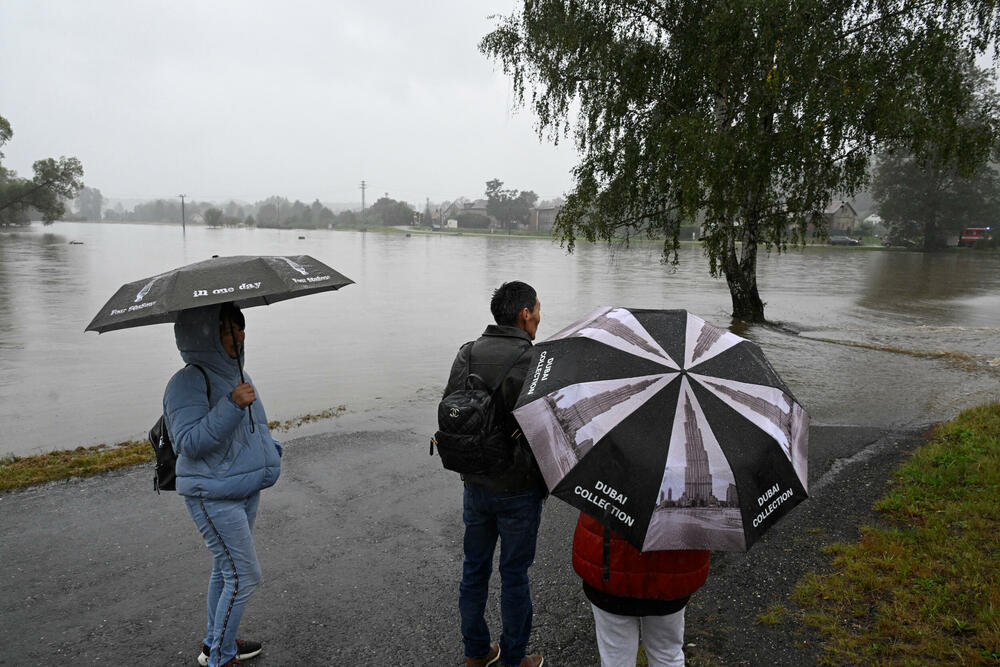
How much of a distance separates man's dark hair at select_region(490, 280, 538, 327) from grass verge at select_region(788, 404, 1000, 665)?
2.22 m

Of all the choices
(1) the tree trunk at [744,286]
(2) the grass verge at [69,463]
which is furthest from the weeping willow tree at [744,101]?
(2) the grass verge at [69,463]

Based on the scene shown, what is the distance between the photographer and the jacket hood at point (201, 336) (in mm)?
3035

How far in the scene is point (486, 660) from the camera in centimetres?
325

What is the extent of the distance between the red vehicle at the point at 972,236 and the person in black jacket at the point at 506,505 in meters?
85.9

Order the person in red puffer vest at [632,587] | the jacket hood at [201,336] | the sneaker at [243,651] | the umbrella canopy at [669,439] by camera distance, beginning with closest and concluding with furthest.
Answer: the umbrella canopy at [669,439]
the person in red puffer vest at [632,587]
the jacket hood at [201,336]
the sneaker at [243,651]

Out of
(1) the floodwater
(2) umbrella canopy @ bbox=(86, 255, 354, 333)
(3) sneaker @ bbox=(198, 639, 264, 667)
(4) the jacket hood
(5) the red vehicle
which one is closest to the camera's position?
(2) umbrella canopy @ bbox=(86, 255, 354, 333)

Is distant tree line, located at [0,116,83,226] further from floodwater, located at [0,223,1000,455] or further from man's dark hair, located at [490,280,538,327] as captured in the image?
man's dark hair, located at [490,280,538,327]

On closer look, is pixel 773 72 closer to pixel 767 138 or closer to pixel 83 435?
pixel 767 138

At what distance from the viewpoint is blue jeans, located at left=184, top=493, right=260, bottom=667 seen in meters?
3.06

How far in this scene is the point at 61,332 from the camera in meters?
16.8

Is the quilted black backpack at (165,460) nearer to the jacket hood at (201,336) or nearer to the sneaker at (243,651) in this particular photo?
the jacket hood at (201,336)

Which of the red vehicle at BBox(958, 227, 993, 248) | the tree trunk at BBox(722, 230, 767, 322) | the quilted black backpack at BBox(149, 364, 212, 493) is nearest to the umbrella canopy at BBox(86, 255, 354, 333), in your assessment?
the quilted black backpack at BBox(149, 364, 212, 493)

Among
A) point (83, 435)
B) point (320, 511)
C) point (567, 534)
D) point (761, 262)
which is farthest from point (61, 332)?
point (761, 262)

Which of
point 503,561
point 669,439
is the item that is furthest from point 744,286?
point 669,439
